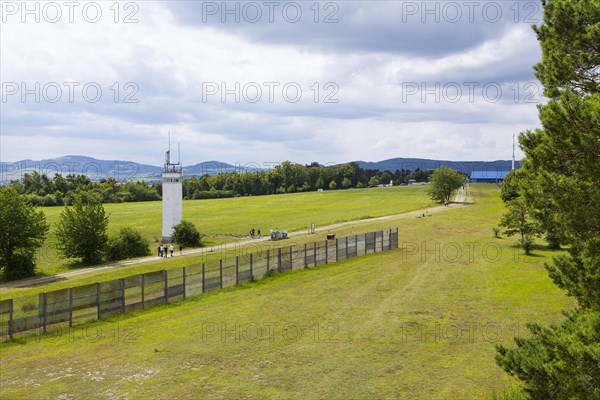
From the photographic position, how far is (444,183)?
107062 mm

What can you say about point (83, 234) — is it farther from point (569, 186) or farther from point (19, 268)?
point (569, 186)

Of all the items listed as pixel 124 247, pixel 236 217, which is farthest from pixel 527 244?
pixel 236 217

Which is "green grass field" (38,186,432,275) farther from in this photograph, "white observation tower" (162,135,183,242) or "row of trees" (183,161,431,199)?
"row of trees" (183,161,431,199)

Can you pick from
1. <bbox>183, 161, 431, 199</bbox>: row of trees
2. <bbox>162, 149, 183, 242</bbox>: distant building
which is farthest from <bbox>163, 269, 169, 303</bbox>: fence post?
<bbox>183, 161, 431, 199</bbox>: row of trees

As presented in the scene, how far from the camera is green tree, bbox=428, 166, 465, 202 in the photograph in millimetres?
107062

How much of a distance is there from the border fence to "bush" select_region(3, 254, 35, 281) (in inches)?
990

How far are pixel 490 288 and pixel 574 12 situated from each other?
2356 centimetres

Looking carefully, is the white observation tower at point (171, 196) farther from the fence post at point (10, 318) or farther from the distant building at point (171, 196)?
the fence post at point (10, 318)

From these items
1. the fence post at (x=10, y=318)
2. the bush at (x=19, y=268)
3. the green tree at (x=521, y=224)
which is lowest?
the bush at (x=19, y=268)

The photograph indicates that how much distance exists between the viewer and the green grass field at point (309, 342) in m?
17.4

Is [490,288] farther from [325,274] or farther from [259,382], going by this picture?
[259,382]

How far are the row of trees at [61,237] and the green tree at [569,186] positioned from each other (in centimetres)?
4848

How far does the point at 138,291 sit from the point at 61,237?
31412 millimetres

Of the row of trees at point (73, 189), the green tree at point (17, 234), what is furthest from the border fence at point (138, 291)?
the row of trees at point (73, 189)
